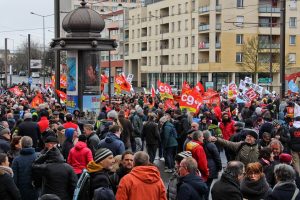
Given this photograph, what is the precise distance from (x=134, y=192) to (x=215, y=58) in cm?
7152

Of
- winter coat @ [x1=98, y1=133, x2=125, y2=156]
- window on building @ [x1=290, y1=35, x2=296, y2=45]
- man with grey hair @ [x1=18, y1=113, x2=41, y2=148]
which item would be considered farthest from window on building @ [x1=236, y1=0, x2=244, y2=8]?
winter coat @ [x1=98, y1=133, x2=125, y2=156]

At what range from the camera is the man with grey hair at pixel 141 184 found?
7.22 meters

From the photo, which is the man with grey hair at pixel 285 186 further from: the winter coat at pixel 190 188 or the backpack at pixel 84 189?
the backpack at pixel 84 189

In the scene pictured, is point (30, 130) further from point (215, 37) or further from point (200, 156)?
point (215, 37)

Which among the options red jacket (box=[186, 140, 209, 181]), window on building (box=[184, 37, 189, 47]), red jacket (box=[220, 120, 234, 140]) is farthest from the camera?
window on building (box=[184, 37, 189, 47])

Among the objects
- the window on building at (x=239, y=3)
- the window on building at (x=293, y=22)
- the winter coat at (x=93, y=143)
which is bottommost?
the winter coat at (x=93, y=143)

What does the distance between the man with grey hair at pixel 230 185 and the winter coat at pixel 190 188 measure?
15 centimetres

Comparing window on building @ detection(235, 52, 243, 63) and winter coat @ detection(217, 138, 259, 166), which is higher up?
window on building @ detection(235, 52, 243, 63)

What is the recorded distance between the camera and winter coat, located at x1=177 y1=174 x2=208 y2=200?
759 cm

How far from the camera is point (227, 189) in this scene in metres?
7.54

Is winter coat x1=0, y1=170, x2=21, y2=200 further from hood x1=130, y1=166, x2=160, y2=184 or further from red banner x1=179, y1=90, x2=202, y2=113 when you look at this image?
red banner x1=179, y1=90, x2=202, y2=113

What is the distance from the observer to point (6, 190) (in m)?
8.05

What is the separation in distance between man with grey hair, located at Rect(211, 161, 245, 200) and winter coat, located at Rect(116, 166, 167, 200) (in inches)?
27.1

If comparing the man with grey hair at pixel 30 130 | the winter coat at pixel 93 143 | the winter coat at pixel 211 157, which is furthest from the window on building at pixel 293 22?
the winter coat at pixel 211 157
